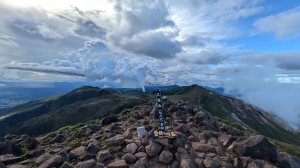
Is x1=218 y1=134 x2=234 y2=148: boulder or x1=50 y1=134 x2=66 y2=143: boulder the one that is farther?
x1=50 y1=134 x2=66 y2=143: boulder

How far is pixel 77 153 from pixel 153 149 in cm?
765

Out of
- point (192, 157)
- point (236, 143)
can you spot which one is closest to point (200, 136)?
point (236, 143)

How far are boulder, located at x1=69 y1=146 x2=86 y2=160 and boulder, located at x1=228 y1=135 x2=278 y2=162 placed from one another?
617 inches

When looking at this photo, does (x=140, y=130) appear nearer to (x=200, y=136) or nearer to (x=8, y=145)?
(x=200, y=136)

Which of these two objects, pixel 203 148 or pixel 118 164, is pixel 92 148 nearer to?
pixel 118 164

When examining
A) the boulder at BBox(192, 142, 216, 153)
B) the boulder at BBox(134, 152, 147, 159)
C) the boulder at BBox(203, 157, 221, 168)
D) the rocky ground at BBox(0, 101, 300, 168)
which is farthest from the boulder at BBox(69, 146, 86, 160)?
the boulder at BBox(203, 157, 221, 168)

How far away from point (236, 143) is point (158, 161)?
A: 960 cm

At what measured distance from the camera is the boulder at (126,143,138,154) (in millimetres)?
27634

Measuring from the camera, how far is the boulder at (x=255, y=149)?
2941cm

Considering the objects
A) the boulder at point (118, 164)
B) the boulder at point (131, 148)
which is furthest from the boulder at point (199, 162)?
the boulder at point (118, 164)

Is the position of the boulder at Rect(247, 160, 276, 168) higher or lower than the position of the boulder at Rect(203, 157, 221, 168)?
lower

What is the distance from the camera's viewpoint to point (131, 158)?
2602 centimetres

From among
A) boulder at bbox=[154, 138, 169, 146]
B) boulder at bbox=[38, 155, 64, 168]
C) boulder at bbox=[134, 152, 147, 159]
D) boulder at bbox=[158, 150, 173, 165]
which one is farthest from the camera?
boulder at bbox=[154, 138, 169, 146]

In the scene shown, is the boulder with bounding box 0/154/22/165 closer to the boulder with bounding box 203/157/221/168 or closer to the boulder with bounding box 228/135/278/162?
the boulder with bounding box 203/157/221/168
